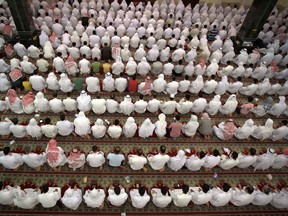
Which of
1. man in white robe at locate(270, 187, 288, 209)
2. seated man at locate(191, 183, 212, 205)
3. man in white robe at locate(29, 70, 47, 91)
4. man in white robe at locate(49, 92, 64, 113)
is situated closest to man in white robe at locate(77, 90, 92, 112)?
man in white robe at locate(49, 92, 64, 113)

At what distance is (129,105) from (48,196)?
3.16 m

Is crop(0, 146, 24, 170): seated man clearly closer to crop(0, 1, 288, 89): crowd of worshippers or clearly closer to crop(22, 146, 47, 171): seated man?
crop(22, 146, 47, 171): seated man

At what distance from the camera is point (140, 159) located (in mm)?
6398

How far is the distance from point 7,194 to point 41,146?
5.48 feet

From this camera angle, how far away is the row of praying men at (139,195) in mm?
5602

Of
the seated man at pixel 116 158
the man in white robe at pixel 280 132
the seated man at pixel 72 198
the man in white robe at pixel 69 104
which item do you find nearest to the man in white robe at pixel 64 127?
the man in white robe at pixel 69 104

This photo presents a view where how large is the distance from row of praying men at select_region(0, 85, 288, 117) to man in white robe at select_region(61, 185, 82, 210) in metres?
2.58

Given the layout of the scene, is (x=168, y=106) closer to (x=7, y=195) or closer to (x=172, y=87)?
(x=172, y=87)

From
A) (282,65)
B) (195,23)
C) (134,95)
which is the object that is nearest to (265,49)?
(282,65)

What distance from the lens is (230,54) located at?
32.5ft

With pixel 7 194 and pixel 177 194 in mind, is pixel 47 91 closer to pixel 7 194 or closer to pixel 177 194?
pixel 7 194

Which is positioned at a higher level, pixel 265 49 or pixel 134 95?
pixel 265 49

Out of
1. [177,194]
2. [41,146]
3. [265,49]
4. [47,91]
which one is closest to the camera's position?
[177,194]

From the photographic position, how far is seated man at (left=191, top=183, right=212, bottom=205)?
5973mm
